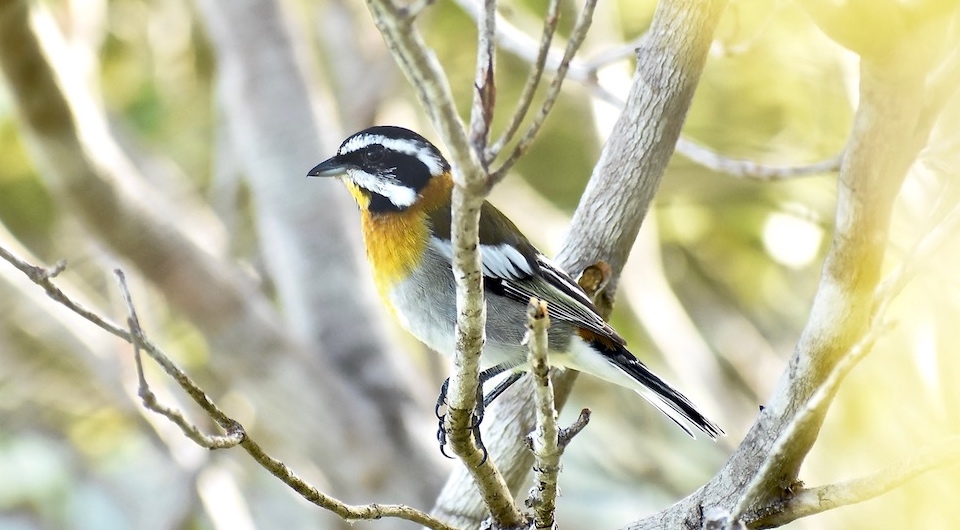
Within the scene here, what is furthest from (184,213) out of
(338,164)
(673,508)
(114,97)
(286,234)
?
(673,508)

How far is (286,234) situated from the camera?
20.6ft

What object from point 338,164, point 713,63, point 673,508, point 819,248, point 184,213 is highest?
point 713,63

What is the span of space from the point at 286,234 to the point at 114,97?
89.6 inches

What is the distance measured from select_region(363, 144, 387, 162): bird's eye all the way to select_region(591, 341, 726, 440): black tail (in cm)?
A: 97

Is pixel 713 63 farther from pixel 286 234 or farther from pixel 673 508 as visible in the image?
pixel 673 508

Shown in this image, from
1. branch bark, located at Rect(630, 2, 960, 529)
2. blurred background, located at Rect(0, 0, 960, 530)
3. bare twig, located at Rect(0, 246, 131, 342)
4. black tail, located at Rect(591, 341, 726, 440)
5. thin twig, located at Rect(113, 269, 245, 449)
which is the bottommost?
thin twig, located at Rect(113, 269, 245, 449)

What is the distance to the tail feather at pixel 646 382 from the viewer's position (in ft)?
10.5

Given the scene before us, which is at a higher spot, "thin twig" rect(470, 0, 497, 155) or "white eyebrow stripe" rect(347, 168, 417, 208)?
"white eyebrow stripe" rect(347, 168, 417, 208)

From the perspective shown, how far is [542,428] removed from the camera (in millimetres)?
2283

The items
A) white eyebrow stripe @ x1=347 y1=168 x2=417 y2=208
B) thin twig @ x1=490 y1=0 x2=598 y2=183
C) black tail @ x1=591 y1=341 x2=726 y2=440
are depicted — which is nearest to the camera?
thin twig @ x1=490 y1=0 x2=598 y2=183

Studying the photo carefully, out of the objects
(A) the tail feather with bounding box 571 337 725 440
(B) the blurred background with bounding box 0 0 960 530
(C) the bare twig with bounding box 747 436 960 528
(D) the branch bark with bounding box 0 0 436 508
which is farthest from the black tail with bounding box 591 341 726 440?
(D) the branch bark with bounding box 0 0 436 508

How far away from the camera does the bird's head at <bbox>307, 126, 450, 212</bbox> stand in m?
3.44

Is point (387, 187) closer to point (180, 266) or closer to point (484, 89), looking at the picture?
point (484, 89)

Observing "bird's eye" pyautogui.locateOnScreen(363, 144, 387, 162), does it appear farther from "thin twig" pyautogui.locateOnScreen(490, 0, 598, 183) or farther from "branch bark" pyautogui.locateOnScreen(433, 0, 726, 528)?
"thin twig" pyautogui.locateOnScreen(490, 0, 598, 183)
